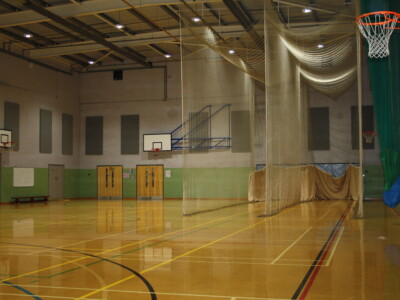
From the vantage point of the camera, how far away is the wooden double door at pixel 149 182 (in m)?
30.2

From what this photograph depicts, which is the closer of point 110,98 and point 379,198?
point 379,198

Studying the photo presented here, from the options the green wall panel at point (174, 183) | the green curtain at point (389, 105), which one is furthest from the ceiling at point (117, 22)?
the green wall panel at point (174, 183)

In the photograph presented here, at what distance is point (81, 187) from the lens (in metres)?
32.0

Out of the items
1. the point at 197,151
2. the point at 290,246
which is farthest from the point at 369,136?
the point at 290,246

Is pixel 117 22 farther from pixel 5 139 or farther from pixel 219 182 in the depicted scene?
pixel 219 182

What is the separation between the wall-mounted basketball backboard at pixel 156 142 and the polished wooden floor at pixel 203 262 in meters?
17.4

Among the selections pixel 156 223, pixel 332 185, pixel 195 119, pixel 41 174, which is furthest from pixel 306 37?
pixel 41 174

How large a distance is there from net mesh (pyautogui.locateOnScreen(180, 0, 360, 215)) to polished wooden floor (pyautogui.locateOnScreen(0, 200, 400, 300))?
4015mm

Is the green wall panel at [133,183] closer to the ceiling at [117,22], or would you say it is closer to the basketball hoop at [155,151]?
the basketball hoop at [155,151]

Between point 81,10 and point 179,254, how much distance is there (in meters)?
15.6

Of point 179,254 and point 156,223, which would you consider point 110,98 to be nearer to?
point 156,223

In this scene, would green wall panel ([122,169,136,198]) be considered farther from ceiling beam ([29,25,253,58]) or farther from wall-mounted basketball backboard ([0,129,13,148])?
ceiling beam ([29,25,253,58])

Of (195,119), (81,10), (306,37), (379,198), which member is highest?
(81,10)

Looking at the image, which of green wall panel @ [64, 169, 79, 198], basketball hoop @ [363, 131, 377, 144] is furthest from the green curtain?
green wall panel @ [64, 169, 79, 198]
